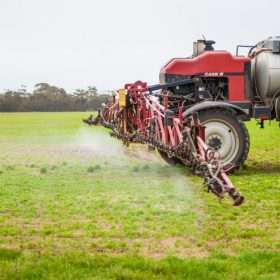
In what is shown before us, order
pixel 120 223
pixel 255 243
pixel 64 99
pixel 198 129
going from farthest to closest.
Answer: pixel 64 99 → pixel 198 129 → pixel 120 223 → pixel 255 243

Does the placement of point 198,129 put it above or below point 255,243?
above

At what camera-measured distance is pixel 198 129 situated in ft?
29.6

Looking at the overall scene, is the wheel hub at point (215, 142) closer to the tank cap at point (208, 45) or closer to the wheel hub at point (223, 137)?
the wheel hub at point (223, 137)

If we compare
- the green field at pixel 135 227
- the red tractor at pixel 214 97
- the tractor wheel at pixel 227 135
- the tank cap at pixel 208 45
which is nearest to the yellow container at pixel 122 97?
the red tractor at pixel 214 97

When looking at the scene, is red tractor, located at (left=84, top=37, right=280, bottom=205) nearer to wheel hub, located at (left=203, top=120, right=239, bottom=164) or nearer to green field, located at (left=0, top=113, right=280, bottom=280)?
wheel hub, located at (left=203, top=120, right=239, bottom=164)

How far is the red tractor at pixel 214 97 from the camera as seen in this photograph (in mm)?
12445

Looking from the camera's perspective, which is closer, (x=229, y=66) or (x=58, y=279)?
(x=58, y=279)

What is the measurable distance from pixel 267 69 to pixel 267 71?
4cm

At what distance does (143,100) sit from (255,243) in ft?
25.8

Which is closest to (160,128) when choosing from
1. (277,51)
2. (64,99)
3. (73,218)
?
(277,51)

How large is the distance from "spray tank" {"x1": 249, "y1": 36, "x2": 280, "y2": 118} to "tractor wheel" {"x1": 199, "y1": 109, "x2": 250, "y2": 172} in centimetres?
130

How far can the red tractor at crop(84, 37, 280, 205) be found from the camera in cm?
1245

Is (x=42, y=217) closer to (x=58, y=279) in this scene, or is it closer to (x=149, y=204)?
(x=149, y=204)

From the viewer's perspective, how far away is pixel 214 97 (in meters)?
14.0
